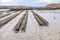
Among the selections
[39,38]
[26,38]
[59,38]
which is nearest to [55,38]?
[59,38]

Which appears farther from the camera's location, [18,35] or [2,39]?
[18,35]

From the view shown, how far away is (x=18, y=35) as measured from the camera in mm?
9141

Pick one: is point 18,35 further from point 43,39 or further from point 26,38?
point 43,39

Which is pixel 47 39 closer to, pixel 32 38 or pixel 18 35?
pixel 32 38

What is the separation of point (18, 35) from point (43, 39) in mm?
1516

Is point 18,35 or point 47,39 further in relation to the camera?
point 18,35

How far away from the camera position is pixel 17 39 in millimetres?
8258

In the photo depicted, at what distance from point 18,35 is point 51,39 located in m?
1.79

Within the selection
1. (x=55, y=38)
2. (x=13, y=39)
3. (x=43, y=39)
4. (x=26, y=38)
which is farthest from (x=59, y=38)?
(x=13, y=39)

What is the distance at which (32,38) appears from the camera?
27.5 ft

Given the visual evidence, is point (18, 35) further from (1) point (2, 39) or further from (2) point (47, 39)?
(2) point (47, 39)

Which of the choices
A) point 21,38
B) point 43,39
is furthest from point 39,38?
point 21,38

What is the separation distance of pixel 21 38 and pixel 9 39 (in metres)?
0.55

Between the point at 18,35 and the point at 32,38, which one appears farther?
the point at 18,35
